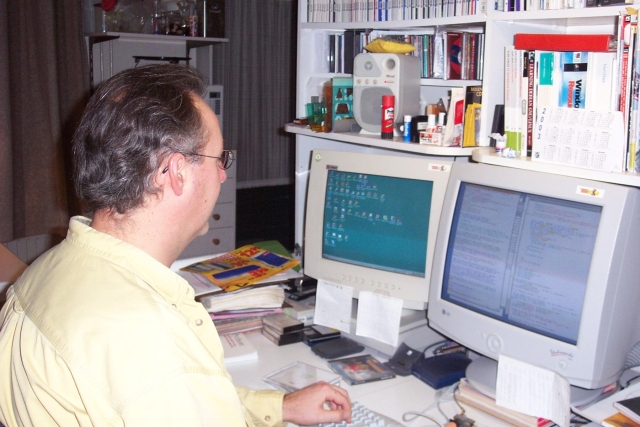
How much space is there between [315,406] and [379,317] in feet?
1.35

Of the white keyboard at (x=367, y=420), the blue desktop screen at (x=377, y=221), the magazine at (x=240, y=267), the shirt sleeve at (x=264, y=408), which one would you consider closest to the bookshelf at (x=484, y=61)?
the blue desktop screen at (x=377, y=221)

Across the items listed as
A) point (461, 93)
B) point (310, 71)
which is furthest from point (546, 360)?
point (310, 71)

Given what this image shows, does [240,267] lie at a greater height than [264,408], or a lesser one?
greater

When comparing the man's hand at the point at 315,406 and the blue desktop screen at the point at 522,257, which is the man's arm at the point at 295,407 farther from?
the blue desktop screen at the point at 522,257

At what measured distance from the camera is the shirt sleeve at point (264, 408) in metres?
1.41

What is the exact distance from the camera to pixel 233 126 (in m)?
6.69

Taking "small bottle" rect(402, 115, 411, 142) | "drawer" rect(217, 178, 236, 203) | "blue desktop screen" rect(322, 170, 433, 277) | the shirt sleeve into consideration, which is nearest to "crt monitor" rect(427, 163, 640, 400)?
"blue desktop screen" rect(322, 170, 433, 277)

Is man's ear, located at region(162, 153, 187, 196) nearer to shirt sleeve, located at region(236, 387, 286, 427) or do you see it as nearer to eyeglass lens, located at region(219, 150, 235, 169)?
eyeglass lens, located at region(219, 150, 235, 169)

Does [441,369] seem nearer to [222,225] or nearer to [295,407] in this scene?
[295,407]

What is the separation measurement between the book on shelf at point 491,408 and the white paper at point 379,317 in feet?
0.83

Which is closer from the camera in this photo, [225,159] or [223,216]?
[225,159]

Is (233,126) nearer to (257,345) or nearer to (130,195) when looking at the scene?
(257,345)

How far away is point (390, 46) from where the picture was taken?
6.32 ft

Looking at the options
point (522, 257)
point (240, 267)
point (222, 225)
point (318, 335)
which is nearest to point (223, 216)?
point (222, 225)
